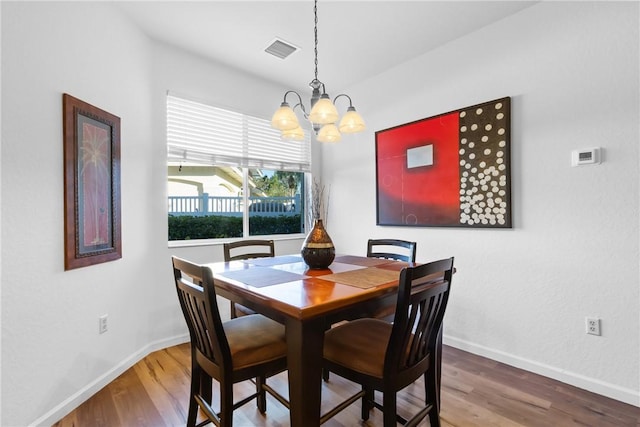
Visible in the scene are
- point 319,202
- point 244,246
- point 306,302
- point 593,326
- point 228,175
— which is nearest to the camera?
point 306,302

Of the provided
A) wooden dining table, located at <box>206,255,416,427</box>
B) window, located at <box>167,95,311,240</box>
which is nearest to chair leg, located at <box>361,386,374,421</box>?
wooden dining table, located at <box>206,255,416,427</box>

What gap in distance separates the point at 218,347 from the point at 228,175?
7.59 ft

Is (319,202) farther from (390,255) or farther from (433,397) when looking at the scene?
(433,397)

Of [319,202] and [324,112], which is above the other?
[324,112]

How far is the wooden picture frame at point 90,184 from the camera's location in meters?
1.89

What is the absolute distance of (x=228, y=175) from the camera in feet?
10.9

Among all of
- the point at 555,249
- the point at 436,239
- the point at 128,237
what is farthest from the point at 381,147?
the point at 128,237

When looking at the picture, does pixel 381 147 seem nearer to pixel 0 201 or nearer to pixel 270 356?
pixel 270 356

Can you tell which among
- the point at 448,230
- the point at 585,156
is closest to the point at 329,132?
the point at 448,230

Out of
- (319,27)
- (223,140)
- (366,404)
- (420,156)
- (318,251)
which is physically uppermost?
(319,27)

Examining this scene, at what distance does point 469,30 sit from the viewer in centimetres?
259

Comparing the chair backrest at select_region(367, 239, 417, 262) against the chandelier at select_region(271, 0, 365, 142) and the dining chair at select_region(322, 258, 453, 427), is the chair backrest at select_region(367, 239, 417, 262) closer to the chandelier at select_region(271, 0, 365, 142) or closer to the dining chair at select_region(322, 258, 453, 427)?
the dining chair at select_region(322, 258, 453, 427)

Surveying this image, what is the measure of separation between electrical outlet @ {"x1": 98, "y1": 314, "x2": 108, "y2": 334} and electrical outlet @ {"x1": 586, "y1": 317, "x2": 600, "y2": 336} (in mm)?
3330

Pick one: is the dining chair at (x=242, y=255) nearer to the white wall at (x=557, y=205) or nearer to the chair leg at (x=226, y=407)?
the chair leg at (x=226, y=407)
